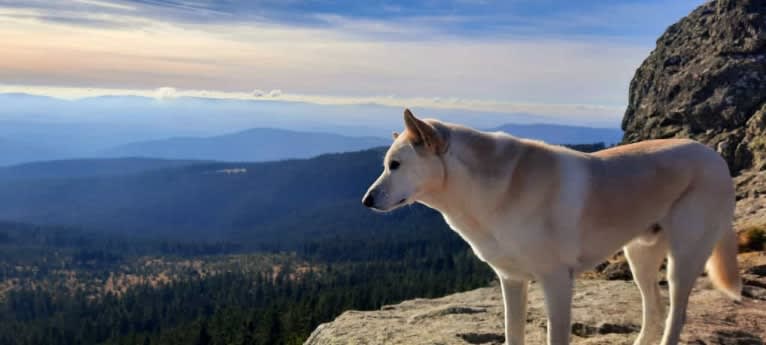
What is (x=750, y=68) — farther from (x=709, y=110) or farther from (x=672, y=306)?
(x=672, y=306)

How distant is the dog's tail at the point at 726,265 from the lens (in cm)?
1027

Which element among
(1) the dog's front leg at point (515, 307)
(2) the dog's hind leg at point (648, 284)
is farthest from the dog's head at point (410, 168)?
(2) the dog's hind leg at point (648, 284)

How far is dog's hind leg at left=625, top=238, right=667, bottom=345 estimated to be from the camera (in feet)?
33.7

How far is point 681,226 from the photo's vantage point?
927cm

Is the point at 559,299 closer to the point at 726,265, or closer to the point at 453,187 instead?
the point at 453,187

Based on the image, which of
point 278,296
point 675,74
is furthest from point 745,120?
point 278,296

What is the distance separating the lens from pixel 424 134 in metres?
8.02

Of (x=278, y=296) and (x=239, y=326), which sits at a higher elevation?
(x=239, y=326)

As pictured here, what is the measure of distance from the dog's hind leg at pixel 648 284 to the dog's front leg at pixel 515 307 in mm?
2100

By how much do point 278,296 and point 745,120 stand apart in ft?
395

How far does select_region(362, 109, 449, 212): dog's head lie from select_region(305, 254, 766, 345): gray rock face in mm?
4437

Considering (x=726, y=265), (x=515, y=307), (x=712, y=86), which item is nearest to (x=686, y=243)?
(x=726, y=265)

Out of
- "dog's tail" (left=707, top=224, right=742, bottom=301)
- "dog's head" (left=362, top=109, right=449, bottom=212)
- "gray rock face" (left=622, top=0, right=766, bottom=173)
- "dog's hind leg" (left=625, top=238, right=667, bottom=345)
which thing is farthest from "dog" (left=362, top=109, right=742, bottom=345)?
"gray rock face" (left=622, top=0, right=766, bottom=173)

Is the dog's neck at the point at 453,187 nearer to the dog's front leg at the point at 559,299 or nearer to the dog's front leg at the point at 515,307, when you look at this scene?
the dog's front leg at the point at 559,299
